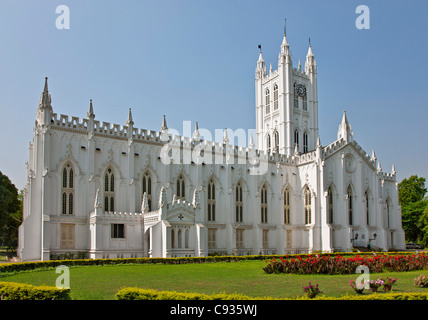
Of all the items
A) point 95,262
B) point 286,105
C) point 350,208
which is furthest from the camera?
point 286,105

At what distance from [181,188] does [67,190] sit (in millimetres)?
12424

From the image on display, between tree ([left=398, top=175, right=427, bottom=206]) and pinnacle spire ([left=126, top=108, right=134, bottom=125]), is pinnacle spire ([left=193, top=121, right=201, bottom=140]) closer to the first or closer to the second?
pinnacle spire ([left=126, top=108, right=134, bottom=125])

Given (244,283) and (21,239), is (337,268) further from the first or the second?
(21,239)

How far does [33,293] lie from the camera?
1377 centimetres

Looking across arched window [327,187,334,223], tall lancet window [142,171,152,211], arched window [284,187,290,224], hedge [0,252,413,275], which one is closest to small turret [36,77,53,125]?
tall lancet window [142,171,152,211]

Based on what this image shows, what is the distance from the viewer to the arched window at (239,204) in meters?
53.5

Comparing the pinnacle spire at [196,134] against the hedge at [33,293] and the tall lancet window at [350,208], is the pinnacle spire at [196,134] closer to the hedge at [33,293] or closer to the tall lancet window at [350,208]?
the tall lancet window at [350,208]

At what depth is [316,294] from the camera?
51.4ft

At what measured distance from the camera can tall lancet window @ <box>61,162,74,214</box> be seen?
41.8 m

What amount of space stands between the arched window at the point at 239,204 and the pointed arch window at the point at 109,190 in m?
15.5

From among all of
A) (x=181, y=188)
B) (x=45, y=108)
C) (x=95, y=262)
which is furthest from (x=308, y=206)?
(x=45, y=108)

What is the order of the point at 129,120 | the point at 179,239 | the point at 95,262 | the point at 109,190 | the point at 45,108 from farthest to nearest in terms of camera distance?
the point at 129,120
the point at 109,190
the point at 179,239
the point at 45,108
the point at 95,262

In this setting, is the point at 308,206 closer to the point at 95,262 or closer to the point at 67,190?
the point at 67,190

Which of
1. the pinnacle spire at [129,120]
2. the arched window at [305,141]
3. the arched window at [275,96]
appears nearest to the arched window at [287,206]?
the arched window at [305,141]
